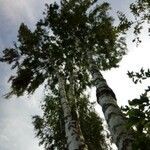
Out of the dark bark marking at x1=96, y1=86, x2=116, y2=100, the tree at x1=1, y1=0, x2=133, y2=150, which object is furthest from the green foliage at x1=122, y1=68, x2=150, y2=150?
the tree at x1=1, y1=0, x2=133, y2=150

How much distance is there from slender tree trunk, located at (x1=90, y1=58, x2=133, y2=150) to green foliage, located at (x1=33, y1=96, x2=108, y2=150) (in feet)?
30.0

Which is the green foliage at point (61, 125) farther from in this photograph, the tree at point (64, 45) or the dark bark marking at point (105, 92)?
the dark bark marking at point (105, 92)

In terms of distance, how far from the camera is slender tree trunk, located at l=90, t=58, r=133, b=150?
5.66 m

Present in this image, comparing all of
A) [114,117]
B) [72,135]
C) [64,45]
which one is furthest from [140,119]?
[64,45]

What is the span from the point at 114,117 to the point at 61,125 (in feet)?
34.4

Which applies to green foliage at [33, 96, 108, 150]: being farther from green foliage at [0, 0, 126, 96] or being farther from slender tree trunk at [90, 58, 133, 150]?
slender tree trunk at [90, 58, 133, 150]

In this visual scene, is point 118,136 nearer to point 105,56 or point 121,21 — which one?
point 121,21

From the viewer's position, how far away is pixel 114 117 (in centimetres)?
635

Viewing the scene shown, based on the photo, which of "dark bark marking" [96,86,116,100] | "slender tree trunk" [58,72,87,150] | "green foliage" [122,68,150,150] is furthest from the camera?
"slender tree trunk" [58,72,87,150]

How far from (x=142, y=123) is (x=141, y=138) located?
21cm

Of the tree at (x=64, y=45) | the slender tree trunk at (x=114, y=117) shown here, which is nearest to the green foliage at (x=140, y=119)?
the slender tree trunk at (x=114, y=117)

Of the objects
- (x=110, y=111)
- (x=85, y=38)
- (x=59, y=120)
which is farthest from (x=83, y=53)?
(x=110, y=111)

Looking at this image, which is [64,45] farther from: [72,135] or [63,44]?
[72,135]

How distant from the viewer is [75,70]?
52.4ft
